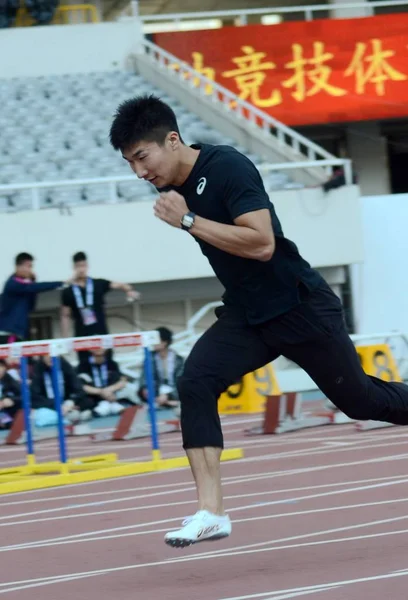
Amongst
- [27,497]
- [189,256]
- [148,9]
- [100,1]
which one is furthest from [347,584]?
[148,9]

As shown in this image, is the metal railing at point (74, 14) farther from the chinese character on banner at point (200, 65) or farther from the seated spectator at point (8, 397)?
the seated spectator at point (8, 397)

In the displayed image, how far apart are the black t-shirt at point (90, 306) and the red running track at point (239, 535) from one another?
4066 mm

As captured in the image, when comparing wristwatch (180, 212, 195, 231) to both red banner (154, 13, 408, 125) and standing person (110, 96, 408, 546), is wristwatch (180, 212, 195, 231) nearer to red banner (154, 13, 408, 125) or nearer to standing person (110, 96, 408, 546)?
standing person (110, 96, 408, 546)

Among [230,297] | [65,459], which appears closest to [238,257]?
[230,297]

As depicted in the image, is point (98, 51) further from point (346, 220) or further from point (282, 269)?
point (282, 269)

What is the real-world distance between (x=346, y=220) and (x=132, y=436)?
738 cm

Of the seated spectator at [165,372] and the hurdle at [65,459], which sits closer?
the hurdle at [65,459]

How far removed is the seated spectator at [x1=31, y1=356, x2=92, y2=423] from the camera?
44.8 ft

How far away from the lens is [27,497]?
8.41m

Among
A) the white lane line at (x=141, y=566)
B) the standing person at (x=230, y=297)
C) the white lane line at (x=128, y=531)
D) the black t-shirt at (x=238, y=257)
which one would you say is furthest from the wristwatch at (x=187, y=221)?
the white lane line at (x=128, y=531)

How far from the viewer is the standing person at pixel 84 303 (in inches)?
533

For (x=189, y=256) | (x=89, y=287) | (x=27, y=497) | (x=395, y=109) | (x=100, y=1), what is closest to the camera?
(x=27, y=497)

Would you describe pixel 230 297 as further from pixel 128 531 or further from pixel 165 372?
pixel 165 372

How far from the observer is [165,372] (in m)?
14.6
